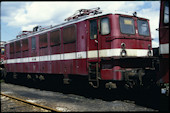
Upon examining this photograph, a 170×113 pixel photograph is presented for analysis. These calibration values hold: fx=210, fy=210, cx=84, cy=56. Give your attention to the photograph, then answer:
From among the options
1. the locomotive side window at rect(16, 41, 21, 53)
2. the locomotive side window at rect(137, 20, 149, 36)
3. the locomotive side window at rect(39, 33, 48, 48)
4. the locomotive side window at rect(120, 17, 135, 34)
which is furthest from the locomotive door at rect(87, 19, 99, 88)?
the locomotive side window at rect(16, 41, 21, 53)

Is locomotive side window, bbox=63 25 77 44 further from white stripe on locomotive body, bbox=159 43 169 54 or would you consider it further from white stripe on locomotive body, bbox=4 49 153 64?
white stripe on locomotive body, bbox=159 43 169 54

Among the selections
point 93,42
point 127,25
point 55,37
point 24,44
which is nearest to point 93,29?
point 93,42

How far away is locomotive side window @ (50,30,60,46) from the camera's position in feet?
39.5

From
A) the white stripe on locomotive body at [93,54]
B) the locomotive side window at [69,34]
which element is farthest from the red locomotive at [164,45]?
the locomotive side window at [69,34]

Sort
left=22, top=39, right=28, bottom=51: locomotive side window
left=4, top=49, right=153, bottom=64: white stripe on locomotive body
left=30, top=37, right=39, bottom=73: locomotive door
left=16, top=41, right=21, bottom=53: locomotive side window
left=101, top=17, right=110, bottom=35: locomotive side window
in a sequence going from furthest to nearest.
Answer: left=16, top=41, right=21, bottom=53: locomotive side window
left=22, top=39, right=28, bottom=51: locomotive side window
left=30, top=37, right=39, bottom=73: locomotive door
left=101, top=17, right=110, bottom=35: locomotive side window
left=4, top=49, right=153, bottom=64: white stripe on locomotive body

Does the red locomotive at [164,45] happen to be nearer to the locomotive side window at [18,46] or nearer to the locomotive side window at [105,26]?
the locomotive side window at [105,26]

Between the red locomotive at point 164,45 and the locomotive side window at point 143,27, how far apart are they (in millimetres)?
2993

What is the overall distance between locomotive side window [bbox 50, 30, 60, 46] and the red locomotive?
645cm

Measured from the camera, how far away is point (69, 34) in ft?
36.6

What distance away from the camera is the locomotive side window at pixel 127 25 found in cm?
927

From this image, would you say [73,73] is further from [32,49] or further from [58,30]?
[32,49]

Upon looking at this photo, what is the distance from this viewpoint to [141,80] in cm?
845

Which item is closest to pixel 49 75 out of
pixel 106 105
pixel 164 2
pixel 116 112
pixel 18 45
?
pixel 18 45

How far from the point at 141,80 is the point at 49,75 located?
6859mm
